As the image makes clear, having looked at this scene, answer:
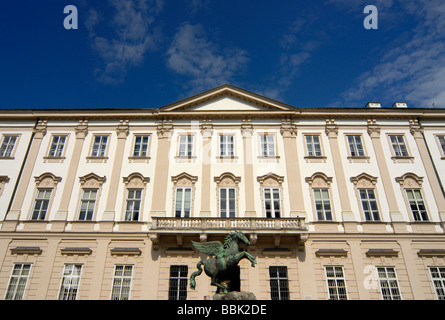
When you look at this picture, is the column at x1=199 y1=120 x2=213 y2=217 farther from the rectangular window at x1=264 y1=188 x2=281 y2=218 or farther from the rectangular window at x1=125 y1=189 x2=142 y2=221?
the rectangular window at x1=125 y1=189 x2=142 y2=221

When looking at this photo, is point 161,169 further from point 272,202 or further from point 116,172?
point 272,202

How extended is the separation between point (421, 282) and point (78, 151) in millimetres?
25388

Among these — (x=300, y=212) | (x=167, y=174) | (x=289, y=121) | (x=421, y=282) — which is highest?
(x=289, y=121)

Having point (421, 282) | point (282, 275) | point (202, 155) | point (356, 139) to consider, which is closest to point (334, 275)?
point (282, 275)

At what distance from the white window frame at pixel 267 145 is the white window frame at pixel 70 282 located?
1500 centimetres

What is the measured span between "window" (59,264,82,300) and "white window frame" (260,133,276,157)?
49.4 feet

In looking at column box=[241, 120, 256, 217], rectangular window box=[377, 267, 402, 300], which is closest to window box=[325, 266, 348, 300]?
rectangular window box=[377, 267, 402, 300]

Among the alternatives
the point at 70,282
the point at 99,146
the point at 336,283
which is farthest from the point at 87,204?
the point at 336,283

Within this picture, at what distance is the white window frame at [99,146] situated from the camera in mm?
24047

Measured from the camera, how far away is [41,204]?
2220cm

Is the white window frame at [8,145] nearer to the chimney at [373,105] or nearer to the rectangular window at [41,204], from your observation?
the rectangular window at [41,204]
